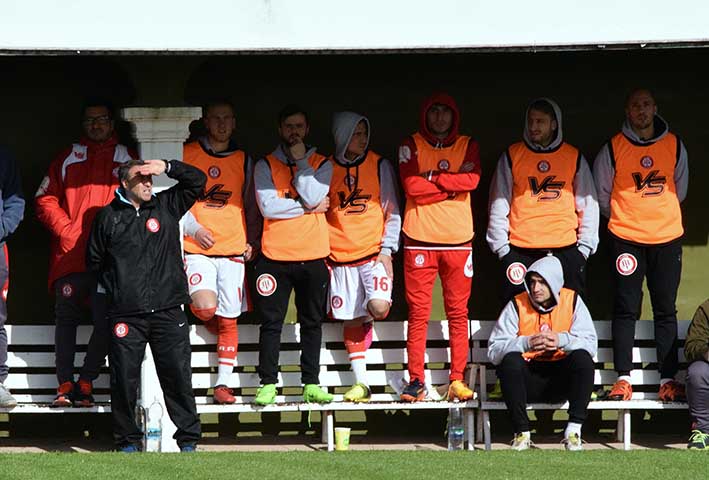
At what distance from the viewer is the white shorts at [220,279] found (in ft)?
36.2

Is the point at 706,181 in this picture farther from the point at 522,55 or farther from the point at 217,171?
the point at 217,171

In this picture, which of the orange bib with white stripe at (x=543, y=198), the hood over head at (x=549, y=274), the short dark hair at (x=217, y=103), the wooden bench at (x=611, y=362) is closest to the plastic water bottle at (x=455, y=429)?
the wooden bench at (x=611, y=362)

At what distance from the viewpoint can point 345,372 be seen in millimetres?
11477

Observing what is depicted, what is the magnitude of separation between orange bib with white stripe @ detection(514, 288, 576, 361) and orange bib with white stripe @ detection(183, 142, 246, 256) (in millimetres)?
1930

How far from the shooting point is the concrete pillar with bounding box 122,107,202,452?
35.1 feet

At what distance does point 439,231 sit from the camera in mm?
11148

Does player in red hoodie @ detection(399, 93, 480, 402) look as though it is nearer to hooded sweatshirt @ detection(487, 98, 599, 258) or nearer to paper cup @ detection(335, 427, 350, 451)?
hooded sweatshirt @ detection(487, 98, 599, 258)

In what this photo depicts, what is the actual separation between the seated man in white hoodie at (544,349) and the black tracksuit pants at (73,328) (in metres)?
2.60

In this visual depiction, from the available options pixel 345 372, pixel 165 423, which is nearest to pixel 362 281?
pixel 345 372

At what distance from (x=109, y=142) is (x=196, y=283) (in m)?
1.13

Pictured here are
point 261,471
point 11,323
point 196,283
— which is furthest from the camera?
point 11,323

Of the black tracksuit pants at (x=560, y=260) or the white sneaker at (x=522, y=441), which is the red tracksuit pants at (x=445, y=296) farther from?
the white sneaker at (x=522, y=441)

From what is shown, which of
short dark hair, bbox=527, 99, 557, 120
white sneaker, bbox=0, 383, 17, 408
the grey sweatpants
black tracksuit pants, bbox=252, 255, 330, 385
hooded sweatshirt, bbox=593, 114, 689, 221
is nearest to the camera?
the grey sweatpants

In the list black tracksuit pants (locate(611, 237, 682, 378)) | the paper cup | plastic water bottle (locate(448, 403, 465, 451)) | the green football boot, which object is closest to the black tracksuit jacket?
the green football boot
